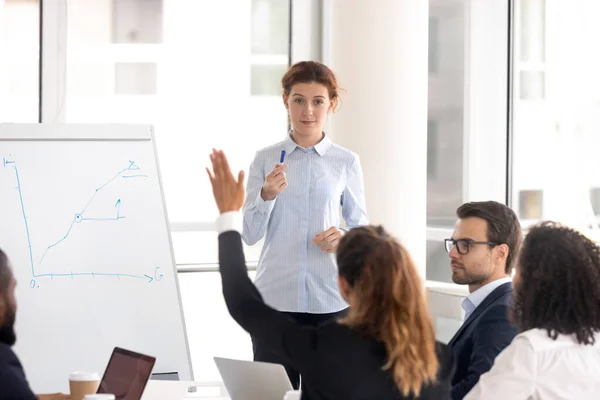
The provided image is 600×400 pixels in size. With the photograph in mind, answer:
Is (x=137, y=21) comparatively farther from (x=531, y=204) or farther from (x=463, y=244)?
(x=463, y=244)

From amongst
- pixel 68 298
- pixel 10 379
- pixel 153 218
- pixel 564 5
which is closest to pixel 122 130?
pixel 153 218

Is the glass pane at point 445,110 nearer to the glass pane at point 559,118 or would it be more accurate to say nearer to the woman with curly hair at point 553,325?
the glass pane at point 559,118

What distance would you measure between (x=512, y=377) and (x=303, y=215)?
4.33 ft

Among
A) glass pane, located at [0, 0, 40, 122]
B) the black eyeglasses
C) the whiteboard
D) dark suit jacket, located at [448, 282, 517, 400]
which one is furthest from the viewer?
glass pane, located at [0, 0, 40, 122]

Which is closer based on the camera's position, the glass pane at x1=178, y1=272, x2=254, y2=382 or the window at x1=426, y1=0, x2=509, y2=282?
the glass pane at x1=178, y1=272, x2=254, y2=382

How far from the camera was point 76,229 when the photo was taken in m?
3.24

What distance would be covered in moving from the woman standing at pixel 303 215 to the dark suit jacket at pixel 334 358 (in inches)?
44.2

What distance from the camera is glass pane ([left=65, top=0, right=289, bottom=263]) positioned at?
4.32 metres

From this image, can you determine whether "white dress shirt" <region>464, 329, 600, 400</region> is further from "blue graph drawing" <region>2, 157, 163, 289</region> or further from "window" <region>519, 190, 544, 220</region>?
"window" <region>519, 190, 544, 220</region>

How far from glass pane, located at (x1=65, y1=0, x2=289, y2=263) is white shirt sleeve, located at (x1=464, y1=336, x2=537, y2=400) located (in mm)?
2951

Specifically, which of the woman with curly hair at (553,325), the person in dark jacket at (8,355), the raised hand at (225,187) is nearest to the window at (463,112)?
the woman with curly hair at (553,325)

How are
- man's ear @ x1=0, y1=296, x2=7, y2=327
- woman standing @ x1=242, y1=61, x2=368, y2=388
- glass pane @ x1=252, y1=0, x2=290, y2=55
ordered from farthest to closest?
Result: glass pane @ x1=252, y1=0, x2=290, y2=55, woman standing @ x1=242, y1=61, x2=368, y2=388, man's ear @ x1=0, y1=296, x2=7, y2=327

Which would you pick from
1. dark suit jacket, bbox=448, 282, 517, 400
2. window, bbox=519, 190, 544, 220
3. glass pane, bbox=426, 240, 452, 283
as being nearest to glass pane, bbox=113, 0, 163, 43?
glass pane, bbox=426, 240, 452, 283

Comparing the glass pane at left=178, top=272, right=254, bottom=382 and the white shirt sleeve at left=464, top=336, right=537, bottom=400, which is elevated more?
the white shirt sleeve at left=464, top=336, right=537, bottom=400
